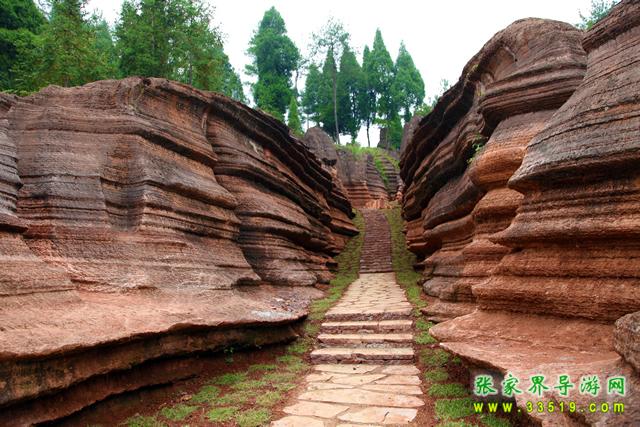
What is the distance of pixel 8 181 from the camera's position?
17.1 feet

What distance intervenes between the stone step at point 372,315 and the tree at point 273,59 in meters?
34.9

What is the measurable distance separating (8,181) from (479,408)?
589cm

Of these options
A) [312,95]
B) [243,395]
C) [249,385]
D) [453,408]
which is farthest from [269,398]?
[312,95]

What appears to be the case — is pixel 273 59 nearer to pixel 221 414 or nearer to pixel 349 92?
pixel 349 92

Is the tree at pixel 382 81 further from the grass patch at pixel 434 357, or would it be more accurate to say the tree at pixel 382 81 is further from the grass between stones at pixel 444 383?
the grass patch at pixel 434 357

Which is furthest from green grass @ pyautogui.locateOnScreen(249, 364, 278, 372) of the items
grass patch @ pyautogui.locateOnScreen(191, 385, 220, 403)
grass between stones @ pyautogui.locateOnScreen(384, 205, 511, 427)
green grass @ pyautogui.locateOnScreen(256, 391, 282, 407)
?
grass between stones @ pyautogui.locateOnScreen(384, 205, 511, 427)

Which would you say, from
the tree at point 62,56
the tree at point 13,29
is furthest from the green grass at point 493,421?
the tree at point 13,29

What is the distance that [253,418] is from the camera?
12.6 feet

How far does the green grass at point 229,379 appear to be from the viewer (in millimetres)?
5000

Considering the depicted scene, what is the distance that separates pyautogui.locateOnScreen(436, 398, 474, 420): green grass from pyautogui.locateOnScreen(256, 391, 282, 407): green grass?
1637 mm

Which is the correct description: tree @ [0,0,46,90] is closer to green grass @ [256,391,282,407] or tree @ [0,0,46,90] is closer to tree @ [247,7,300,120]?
green grass @ [256,391,282,407]

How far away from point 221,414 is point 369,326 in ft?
11.7

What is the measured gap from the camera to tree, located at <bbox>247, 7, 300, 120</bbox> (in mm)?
41094

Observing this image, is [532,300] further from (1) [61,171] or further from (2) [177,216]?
(1) [61,171]
